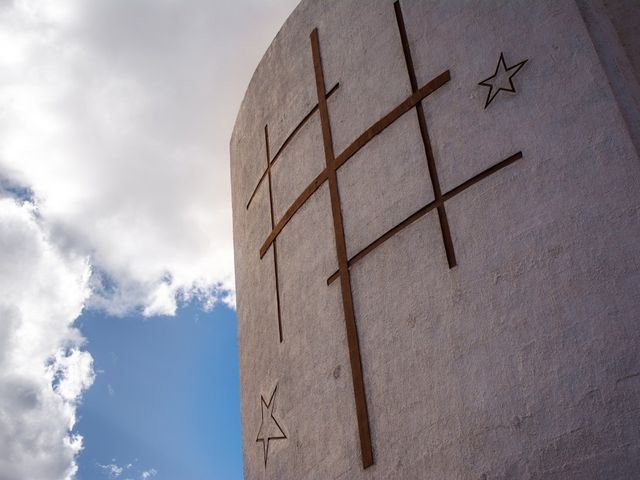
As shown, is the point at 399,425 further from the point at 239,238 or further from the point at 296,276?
the point at 239,238

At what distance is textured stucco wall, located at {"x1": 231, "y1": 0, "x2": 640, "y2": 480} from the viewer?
419 cm

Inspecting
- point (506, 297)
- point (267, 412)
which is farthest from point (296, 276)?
point (506, 297)

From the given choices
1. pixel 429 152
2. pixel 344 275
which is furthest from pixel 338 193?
pixel 429 152

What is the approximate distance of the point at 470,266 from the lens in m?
4.84

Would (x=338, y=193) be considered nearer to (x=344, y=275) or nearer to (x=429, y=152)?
(x=344, y=275)

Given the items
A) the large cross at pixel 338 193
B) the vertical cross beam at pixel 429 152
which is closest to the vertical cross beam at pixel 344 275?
the large cross at pixel 338 193

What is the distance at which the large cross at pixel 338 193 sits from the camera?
511 cm

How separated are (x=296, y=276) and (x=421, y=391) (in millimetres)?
1768

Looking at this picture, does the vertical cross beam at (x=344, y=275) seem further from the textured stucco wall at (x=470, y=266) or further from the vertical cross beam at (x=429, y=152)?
the vertical cross beam at (x=429, y=152)

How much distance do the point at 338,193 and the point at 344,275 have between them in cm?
69

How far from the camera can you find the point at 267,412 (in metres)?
6.32

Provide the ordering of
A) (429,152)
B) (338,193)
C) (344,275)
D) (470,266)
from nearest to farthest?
1. (470,266)
2. (429,152)
3. (344,275)
4. (338,193)

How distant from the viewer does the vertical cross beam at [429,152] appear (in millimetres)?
5035

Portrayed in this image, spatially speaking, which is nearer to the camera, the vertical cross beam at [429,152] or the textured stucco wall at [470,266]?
the textured stucco wall at [470,266]
